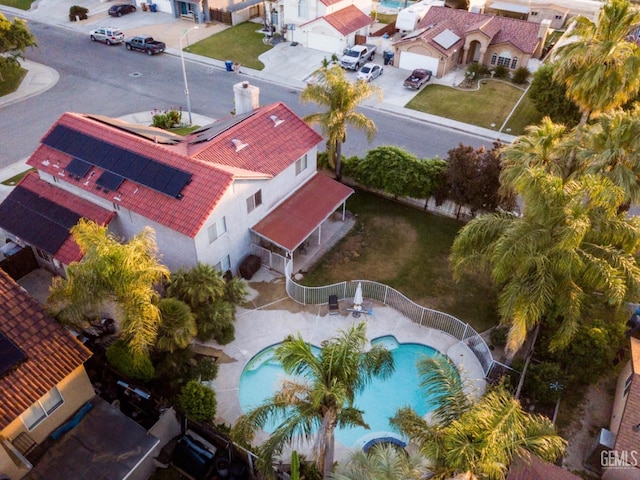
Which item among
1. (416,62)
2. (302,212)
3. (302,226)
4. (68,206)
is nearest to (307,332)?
(302,226)

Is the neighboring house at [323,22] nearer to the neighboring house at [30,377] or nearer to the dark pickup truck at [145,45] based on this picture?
the dark pickup truck at [145,45]

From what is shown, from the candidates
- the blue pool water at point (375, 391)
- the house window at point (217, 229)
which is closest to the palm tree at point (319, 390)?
the blue pool water at point (375, 391)

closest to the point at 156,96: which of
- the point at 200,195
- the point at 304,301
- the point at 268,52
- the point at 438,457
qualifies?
the point at 268,52

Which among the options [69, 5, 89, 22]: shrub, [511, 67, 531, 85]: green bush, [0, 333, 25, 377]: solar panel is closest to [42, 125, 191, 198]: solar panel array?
[0, 333, 25, 377]: solar panel

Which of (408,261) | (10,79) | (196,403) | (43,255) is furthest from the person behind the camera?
(10,79)

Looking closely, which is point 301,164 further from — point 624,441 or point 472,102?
point 472,102
